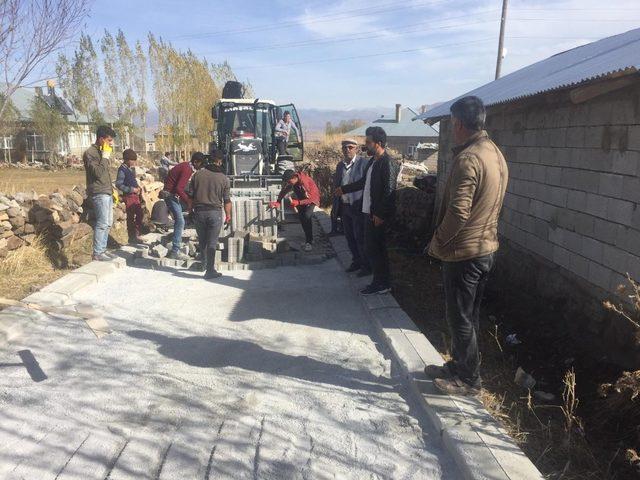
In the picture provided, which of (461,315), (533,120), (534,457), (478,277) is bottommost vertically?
(534,457)

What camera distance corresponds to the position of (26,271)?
6.24 metres

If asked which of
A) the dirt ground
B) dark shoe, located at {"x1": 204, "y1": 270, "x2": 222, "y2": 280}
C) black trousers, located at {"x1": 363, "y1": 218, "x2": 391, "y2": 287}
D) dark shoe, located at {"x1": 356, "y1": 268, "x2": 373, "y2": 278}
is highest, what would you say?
black trousers, located at {"x1": 363, "y1": 218, "x2": 391, "y2": 287}

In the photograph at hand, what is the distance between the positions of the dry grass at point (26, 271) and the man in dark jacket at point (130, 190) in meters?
1.59

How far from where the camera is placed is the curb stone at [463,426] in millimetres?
2438

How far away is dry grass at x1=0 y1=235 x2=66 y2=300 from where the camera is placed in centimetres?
561

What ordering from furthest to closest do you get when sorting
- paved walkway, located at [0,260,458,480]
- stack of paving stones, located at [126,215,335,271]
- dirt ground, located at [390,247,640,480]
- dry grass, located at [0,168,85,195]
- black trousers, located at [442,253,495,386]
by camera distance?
dry grass, located at [0,168,85,195] → stack of paving stones, located at [126,215,335,271] → black trousers, located at [442,253,495,386] → dirt ground, located at [390,247,640,480] → paved walkway, located at [0,260,458,480]

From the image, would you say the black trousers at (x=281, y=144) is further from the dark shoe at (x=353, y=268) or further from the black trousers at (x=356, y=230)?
the dark shoe at (x=353, y=268)

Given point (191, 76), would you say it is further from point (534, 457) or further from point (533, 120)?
point (534, 457)

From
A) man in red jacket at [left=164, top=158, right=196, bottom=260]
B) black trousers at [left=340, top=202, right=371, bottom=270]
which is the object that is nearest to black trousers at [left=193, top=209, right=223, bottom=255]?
man in red jacket at [left=164, top=158, right=196, bottom=260]

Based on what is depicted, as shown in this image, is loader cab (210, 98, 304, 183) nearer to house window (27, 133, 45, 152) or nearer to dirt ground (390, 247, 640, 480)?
dirt ground (390, 247, 640, 480)

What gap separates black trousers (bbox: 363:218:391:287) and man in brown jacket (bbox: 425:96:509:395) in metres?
1.97

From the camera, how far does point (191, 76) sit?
33906 millimetres

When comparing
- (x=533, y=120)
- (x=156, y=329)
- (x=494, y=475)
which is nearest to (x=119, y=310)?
(x=156, y=329)

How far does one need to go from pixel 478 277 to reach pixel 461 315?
0.91 ft
